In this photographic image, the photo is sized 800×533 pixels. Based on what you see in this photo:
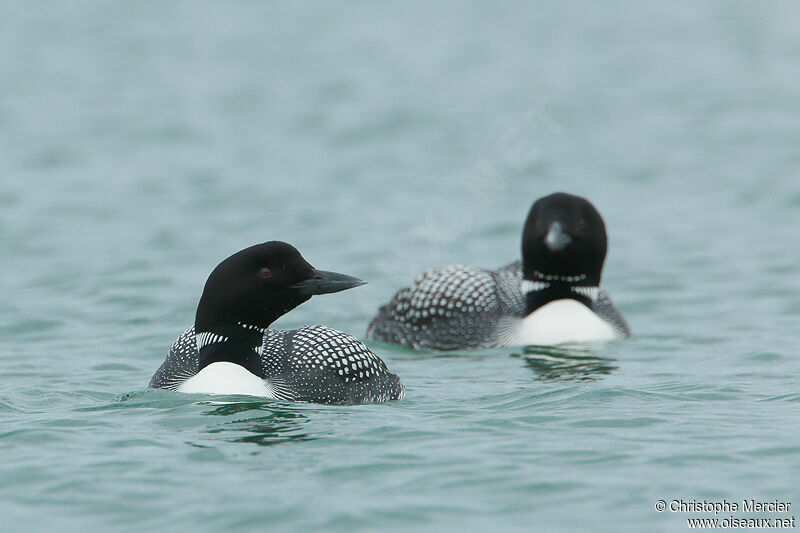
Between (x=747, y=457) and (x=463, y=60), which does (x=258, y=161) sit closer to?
(x=463, y=60)

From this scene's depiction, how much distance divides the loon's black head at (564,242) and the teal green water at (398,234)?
61 cm

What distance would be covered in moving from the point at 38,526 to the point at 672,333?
500cm

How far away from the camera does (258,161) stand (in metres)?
14.3

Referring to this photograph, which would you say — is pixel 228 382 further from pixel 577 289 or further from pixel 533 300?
pixel 577 289

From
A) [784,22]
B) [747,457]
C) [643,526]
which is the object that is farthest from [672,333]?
[784,22]

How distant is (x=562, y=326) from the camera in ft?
28.7

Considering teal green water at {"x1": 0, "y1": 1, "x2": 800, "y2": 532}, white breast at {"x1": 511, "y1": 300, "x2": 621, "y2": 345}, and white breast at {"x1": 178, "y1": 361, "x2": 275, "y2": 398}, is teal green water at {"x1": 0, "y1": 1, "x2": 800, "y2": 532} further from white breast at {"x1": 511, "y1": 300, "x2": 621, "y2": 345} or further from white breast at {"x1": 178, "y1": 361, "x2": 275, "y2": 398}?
white breast at {"x1": 511, "y1": 300, "x2": 621, "y2": 345}

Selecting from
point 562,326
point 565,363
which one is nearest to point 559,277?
point 562,326

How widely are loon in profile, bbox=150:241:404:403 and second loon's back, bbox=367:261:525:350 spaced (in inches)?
72.1

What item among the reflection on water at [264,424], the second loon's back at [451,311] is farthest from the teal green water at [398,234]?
the second loon's back at [451,311]

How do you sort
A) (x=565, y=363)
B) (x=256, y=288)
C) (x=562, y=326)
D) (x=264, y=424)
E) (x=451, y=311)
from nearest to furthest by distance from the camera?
(x=264, y=424) → (x=256, y=288) → (x=565, y=363) → (x=562, y=326) → (x=451, y=311)

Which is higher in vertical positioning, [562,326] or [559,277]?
[559,277]

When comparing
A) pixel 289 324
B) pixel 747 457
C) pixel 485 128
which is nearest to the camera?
pixel 747 457

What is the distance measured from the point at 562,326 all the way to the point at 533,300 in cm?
27
